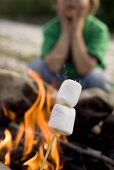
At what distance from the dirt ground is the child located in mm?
2049

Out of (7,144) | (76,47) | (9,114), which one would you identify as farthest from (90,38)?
(7,144)

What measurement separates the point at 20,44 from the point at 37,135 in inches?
328

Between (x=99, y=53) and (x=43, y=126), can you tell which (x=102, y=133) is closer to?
(x=43, y=126)

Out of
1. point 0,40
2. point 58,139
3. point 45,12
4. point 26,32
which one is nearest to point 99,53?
point 58,139

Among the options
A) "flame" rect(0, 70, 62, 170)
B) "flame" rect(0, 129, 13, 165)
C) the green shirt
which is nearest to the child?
the green shirt

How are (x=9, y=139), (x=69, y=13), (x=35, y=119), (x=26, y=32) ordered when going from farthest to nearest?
(x=26, y=32) → (x=69, y=13) → (x=35, y=119) → (x=9, y=139)

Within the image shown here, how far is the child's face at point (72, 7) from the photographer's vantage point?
5.60m

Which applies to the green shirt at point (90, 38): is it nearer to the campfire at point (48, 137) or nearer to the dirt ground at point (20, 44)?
the campfire at point (48, 137)

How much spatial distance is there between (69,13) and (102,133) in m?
1.84

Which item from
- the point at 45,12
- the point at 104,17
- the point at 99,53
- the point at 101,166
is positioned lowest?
the point at 45,12

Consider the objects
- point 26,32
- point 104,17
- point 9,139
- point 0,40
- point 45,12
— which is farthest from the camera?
point 45,12

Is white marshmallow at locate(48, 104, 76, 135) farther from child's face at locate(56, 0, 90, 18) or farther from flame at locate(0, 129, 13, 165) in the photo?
child's face at locate(56, 0, 90, 18)

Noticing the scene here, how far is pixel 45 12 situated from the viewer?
1962cm

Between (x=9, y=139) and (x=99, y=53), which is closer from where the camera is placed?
(x=9, y=139)
